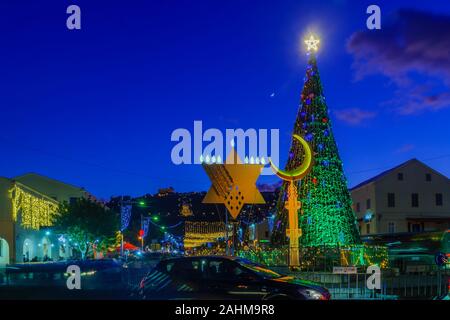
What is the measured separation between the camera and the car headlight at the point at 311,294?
12180 mm

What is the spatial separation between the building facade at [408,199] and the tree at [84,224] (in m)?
23.4

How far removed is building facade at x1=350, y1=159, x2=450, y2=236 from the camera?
1812 inches

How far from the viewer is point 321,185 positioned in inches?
1091

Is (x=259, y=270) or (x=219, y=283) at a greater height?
(x=259, y=270)

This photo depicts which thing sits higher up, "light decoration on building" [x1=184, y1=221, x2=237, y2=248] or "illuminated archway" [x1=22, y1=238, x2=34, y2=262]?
"light decoration on building" [x1=184, y1=221, x2=237, y2=248]

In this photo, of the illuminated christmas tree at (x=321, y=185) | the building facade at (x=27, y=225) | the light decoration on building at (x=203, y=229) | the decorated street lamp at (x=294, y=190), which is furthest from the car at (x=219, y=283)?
the light decoration on building at (x=203, y=229)

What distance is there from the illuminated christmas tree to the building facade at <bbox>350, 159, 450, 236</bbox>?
1867 cm

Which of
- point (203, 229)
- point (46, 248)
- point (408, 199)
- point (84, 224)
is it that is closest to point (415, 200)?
point (408, 199)

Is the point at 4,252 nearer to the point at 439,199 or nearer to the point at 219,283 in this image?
the point at 219,283

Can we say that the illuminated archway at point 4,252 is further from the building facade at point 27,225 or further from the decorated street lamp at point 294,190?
the decorated street lamp at point 294,190

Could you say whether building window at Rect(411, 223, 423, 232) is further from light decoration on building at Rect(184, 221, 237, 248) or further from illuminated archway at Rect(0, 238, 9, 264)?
illuminated archway at Rect(0, 238, 9, 264)

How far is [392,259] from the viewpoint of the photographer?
1100 inches

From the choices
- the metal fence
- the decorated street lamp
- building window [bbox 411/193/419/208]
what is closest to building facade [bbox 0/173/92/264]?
the decorated street lamp

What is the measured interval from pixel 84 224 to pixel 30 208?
27.8 ft
